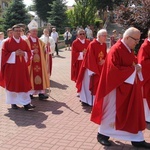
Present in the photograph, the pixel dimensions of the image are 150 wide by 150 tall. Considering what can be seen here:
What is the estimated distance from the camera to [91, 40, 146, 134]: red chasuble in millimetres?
4883

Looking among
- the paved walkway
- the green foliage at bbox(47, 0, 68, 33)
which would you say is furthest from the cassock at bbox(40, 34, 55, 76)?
the green foliage at bbox(47, 0, 68, 33)

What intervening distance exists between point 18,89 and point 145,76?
126 inches

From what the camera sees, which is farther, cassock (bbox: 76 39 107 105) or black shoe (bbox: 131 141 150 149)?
cassock (bbox: 76 39 107 105)

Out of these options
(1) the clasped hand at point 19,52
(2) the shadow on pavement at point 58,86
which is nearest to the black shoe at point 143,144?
(1) the clasped hand at point 19,52

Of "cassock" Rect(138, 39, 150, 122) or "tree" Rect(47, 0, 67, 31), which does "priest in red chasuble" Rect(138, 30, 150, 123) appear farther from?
"tree" Rect(47, 0, 67, 31)

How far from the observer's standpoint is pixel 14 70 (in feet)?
24.5

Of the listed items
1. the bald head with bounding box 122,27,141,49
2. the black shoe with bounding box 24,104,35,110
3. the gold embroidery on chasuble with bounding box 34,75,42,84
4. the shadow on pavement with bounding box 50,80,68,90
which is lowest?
the shadow on pavement with bounding box 50,80,68,90

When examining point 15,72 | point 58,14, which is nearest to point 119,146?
point 15,72

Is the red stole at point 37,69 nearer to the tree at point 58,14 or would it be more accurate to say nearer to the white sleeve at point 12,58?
the white sleeve at point 12,58

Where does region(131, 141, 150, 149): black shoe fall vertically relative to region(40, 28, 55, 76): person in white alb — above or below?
below

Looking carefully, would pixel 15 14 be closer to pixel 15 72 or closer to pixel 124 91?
pixel 15 72

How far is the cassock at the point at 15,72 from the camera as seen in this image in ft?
24.4

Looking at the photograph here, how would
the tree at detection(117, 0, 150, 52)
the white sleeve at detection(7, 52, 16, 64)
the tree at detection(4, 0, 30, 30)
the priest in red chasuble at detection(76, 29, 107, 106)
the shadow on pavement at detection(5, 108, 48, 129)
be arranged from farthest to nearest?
the tree at detection(4, 0, 30, 30) < the tree at detection(117, 0, 150, 52) < the white sleeve at detection(7, 52, 16, 64) < the priest in red chasuble at detection(76, 29, 107, 106) < the shadow on pavement at detection(5, 108, 48, 129)

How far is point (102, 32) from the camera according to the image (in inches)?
275
